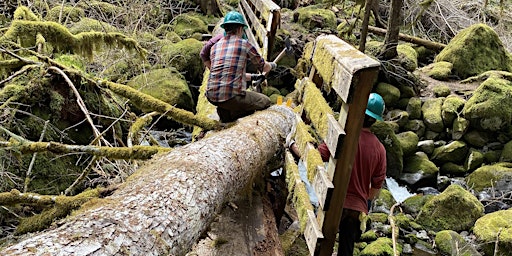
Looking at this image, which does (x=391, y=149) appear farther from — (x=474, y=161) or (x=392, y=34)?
(x=392, y=34)

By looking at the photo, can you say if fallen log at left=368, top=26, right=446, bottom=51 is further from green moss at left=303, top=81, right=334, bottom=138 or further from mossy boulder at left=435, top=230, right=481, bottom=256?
green moss at left=303, top=81, right=334, bottom=138

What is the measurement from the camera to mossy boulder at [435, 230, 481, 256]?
251 inches

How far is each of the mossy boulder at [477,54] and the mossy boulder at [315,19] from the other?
12.4 ft

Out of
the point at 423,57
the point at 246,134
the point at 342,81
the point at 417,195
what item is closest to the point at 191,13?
the point at 423,57

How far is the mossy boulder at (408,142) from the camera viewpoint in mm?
9784

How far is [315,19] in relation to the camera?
13719mm

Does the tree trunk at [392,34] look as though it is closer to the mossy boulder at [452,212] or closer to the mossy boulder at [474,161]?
the mossy boulder at [474,161]

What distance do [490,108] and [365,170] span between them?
7.35 meters

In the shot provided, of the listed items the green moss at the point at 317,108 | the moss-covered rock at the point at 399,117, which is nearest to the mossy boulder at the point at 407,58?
the moss-covered rock at the point at 399,117

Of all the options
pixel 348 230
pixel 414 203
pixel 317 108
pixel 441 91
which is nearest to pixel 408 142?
pixel 414 203

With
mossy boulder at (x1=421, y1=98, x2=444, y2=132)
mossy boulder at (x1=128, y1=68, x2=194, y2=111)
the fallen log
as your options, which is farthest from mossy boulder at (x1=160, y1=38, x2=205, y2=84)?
the fallen log

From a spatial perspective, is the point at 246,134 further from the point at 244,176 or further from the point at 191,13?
the point at 191,13

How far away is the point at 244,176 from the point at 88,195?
1.60 metres

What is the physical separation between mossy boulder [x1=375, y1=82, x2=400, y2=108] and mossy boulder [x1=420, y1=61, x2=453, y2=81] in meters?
1.98
